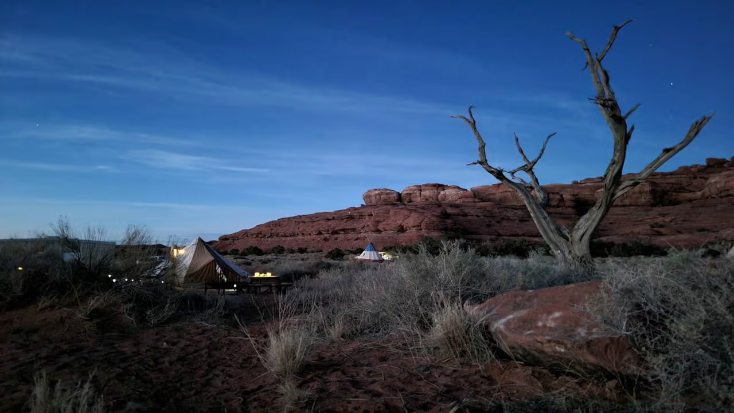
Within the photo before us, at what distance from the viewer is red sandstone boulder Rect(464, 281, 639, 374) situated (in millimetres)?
3346

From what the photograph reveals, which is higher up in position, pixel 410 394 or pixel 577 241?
pixel 577 241

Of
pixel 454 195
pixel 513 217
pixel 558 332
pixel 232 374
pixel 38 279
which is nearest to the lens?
pixel 558 332

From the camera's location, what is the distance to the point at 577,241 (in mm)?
10641

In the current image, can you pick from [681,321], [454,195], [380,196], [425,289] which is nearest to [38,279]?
[425,289]

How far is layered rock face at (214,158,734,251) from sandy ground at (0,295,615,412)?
37.5 meters

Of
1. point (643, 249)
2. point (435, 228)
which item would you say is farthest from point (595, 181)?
point (643, 249)

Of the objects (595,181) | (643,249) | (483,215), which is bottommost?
(643,249)

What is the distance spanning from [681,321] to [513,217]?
49.9 m

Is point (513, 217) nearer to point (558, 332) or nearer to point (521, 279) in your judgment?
point (521, 279)

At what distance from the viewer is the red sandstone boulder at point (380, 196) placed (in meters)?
70.9

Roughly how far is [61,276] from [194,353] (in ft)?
12.7

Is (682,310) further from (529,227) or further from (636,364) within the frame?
(529,227)

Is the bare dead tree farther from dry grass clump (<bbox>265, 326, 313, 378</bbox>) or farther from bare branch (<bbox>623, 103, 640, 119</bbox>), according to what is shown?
dry grass clump (<bbox>265, 326, 313, 378</bbox>)

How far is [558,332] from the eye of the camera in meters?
3.69
